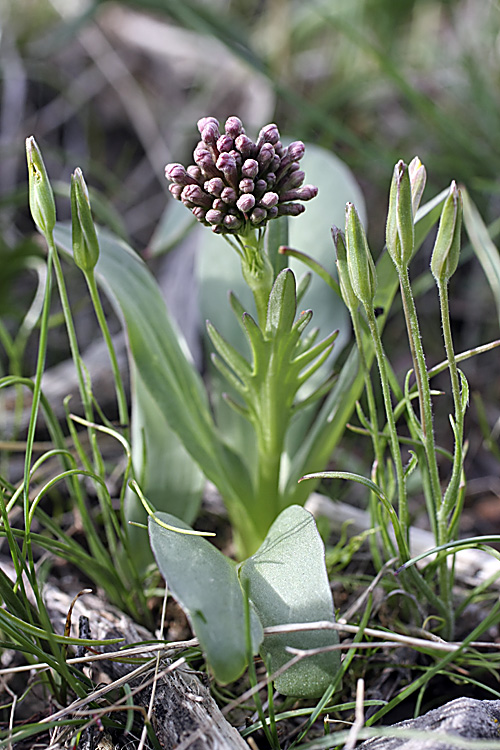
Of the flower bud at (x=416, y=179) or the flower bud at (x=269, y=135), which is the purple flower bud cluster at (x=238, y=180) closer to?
the flower bud at (x=269, y=135)

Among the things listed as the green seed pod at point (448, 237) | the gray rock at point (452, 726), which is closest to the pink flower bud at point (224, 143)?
the green seed pod at point (448, 237)

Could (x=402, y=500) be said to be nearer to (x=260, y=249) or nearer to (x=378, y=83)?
(x=260, y=249)

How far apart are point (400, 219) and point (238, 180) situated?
0.21 metres

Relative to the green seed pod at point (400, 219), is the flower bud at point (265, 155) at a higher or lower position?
higher

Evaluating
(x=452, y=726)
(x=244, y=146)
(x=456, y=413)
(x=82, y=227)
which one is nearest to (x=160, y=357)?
(x=82, y=227)

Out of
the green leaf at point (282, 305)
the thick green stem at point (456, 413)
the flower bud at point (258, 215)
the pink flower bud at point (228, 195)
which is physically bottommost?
the thick green stem at point (456, 413)

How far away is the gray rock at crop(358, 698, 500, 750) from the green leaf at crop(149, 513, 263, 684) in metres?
0.18

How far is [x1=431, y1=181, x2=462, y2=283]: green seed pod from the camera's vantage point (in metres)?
0.67

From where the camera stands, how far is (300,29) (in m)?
2.56

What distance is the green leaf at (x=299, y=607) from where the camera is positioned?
0.65m

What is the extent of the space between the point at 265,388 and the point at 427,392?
0.25 metres

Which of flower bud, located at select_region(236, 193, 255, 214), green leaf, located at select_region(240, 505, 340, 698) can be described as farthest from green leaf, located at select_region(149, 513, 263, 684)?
flower bud, located at select_region(236, 193, 255, 214)

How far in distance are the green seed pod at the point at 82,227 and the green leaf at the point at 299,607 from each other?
445 millimetres

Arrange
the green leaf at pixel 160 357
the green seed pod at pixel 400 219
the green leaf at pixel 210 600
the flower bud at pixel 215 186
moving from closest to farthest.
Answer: the green leaf at pixel 210 600, the green seed pod at pixel 400 219, the flower bud at pixel 215 186, the green leaf at pixel 160 357
